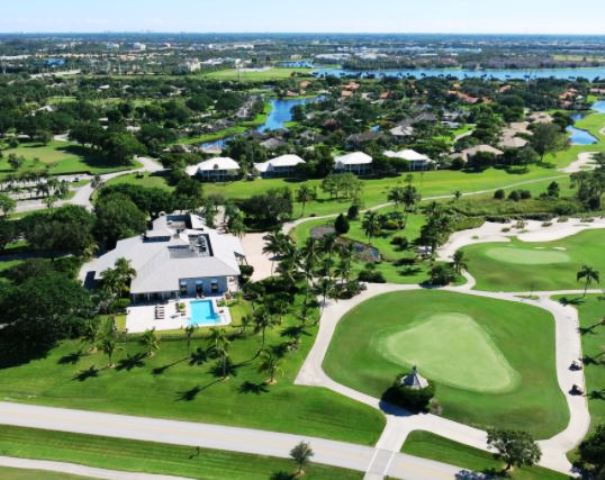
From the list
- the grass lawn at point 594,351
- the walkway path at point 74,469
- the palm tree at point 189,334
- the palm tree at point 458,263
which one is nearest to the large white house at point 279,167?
the palm tree at point 458,263

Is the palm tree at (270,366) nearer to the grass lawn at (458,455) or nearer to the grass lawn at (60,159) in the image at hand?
the grass lawn at (458,455)

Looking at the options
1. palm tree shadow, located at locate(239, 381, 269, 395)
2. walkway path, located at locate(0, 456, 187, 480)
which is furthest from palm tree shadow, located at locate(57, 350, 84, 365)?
palm tree shadow, located at locate(239, 381, 269, 395)

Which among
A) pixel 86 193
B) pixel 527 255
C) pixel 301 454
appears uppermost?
pixel 301 454

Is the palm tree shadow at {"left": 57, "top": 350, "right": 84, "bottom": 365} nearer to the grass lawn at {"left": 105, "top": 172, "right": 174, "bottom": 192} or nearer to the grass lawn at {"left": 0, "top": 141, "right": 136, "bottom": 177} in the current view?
the grass lawn at {"left": 105, "top": 172, "right": 174, "bottom": 192}

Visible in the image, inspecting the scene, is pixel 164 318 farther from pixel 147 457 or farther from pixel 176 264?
pixel 147 457

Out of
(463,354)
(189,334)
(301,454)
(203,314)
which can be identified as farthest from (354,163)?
(301,454)
